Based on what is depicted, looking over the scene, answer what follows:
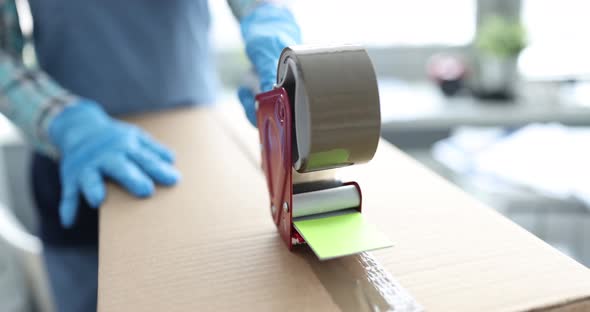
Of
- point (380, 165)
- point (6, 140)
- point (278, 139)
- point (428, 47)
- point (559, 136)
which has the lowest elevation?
point (6, 140)

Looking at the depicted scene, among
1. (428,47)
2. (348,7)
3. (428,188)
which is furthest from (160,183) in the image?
(428,47)

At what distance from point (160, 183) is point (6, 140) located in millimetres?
1420

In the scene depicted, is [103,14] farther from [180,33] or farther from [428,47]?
[428,47]

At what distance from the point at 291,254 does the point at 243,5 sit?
42 cm

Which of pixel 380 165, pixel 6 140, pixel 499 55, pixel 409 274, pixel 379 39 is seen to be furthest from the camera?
pixel 379 39

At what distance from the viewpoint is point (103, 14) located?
3.14ft

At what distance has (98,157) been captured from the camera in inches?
30.8

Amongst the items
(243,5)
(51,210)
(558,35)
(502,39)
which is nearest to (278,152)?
(243,5)

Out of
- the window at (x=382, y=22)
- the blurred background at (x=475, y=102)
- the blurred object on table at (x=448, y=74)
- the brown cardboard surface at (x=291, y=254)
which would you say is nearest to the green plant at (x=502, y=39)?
the blurred background at (x=475, y=102)

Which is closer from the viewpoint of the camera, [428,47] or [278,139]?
[278,139]

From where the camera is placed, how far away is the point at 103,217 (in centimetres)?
65

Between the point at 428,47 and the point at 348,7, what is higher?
the point at 348,7

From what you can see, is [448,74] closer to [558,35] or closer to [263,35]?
[558,35]

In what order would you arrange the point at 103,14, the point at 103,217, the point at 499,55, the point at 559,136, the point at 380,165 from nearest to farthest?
the point at 103,217, the point at 380,165, the point at 103,14, the point at 559,136, the point at 499,55
